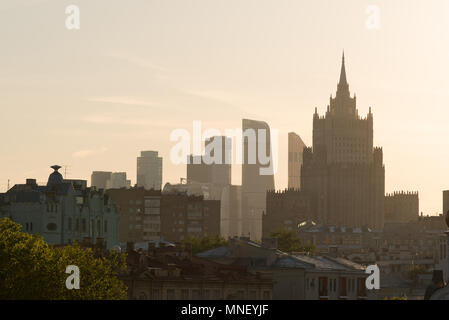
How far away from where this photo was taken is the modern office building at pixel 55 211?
183m

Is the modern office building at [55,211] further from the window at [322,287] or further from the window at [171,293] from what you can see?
the window at [171,293]

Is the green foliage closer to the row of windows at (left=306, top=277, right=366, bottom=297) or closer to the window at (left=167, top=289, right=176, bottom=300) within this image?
the window at (left=167, top=289, right=176, bottom=300)

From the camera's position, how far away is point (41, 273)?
3644 inches

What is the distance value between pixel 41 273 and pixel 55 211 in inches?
3656

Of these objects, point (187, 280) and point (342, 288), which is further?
point (342, 288)

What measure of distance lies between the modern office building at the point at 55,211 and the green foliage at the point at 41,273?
3016 inches

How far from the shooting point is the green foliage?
8994cm

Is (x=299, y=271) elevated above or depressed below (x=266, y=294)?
above

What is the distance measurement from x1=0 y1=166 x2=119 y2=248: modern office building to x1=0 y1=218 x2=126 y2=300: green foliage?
7660 cm

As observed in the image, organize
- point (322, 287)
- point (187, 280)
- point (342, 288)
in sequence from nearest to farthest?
point (187, 280) → point (322, 287) → point (342, 288)

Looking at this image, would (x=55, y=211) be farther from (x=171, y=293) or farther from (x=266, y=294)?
(x=171, y=293)

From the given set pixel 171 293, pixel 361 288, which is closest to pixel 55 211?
pixel 361 288

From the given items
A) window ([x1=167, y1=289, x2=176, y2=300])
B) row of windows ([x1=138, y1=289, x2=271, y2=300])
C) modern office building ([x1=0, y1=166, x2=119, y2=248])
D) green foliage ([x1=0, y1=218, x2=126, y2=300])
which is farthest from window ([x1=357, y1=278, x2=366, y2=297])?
green foliage ([x1=0, y1=218, x2=126, y2=300])
